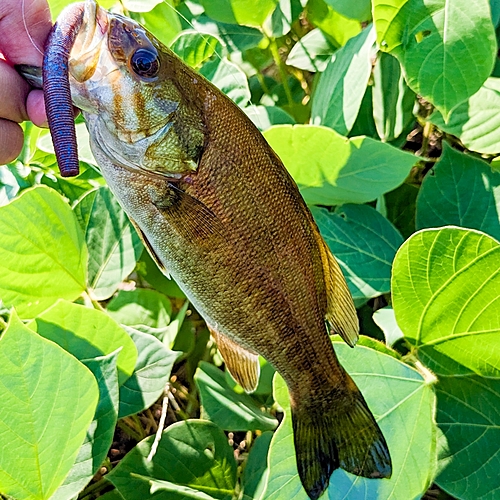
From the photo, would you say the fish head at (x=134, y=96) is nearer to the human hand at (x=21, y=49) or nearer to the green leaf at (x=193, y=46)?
the human hand at (x=21, y=49)

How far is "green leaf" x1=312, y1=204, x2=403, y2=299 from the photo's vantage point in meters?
1.12

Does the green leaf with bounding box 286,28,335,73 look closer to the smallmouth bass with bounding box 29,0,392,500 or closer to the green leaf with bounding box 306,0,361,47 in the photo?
the green leaf with bounding box 306,0,361,47

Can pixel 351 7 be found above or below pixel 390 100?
above

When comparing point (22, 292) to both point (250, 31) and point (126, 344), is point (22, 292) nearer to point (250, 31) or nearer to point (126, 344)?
point (126, 344)

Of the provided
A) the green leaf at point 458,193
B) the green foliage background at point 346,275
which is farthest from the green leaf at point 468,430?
the green leaf at point 458,193

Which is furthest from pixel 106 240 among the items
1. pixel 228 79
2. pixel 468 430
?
pixel 468 430

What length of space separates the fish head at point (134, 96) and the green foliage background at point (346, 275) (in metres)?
0.17

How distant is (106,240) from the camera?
120cm

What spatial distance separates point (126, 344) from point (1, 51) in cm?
46

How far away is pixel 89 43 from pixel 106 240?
0.62m

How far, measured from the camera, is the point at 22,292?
1.04 m

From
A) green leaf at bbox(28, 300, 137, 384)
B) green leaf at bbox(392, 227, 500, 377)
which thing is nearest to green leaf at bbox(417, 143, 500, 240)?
green leaf at bbox(392, 227, 500, 377)

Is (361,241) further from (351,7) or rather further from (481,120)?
(351,7)

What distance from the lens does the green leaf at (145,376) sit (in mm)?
1067
